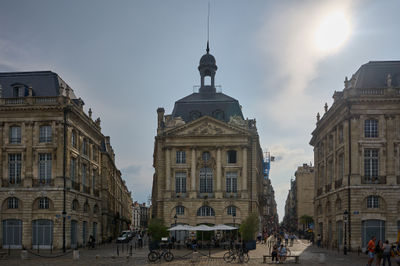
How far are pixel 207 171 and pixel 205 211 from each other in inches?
194

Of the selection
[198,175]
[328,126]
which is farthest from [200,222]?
[328,126]

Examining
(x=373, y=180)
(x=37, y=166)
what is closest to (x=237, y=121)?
(x=373, y=180)

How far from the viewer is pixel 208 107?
220 ft

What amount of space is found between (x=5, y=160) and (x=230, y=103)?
2929cm

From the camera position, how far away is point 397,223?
4428 cm

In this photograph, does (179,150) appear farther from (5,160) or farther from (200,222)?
(5,160)

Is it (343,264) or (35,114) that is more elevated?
(35,114)

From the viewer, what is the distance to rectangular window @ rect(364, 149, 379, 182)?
45281mm

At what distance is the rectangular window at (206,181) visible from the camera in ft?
212

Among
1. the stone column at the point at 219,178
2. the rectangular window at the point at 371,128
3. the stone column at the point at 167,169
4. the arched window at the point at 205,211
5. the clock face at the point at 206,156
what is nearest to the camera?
the rectangular window at the point at 371,128

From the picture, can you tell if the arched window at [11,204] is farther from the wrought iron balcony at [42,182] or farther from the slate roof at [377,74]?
the slate roof at [377,74]

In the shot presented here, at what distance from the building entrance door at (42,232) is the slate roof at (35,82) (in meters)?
12.5

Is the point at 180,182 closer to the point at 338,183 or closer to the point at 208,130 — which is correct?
the point at 208,130

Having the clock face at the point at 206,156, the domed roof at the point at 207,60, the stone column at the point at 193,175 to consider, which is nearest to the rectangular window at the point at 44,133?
the stone column at the point at 193,175
